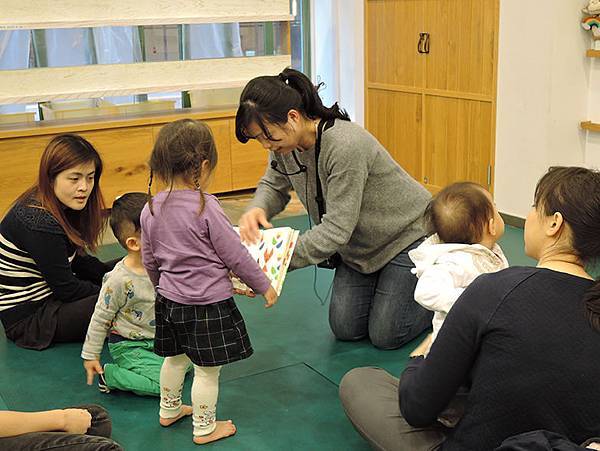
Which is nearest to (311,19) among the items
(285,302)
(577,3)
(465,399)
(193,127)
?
(577,3)

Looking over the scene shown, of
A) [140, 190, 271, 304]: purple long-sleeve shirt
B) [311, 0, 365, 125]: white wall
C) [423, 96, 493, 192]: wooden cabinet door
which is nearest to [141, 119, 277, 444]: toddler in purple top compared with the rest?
[140, 190, 271, 304]: purple long-sleeve shirt

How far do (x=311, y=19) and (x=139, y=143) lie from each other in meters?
2.60

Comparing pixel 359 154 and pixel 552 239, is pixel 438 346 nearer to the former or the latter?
pixel 552 239

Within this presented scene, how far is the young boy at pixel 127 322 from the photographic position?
111 inches

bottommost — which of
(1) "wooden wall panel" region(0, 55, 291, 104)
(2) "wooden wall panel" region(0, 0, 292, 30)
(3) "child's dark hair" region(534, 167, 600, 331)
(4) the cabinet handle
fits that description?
(3) "child's dark hair" region(534, 167, 600, 331)

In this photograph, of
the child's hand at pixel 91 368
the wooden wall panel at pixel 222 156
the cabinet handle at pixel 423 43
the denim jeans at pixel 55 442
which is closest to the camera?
the denim jeans at pixel 55 442

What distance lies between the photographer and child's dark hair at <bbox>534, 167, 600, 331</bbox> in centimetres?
170

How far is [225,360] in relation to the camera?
2434 millimetres

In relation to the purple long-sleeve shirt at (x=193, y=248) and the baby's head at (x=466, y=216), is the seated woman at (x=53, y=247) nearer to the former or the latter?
the purple long-sleeve shirt at (x=193, y=248)

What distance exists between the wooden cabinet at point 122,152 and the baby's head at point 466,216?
9.22ft

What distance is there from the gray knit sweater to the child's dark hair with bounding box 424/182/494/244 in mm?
592

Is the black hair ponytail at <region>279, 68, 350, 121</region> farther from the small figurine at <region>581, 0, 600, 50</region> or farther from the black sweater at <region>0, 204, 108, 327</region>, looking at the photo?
the small figurine at <region>581, 0, 600, 50</region>

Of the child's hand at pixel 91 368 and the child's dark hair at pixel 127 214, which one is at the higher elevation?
the child's dark hair at pixel 127 214

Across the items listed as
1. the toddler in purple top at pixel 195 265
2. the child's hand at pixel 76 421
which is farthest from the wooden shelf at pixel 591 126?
the child's hand at pixel 76 421
